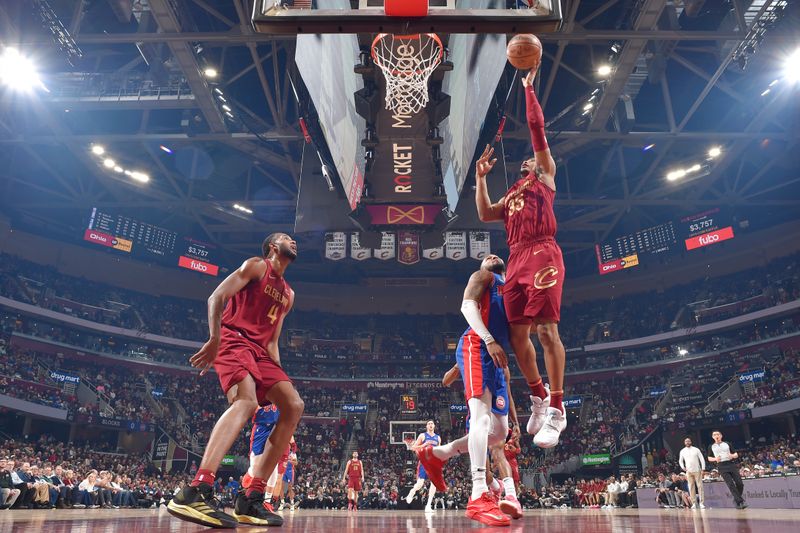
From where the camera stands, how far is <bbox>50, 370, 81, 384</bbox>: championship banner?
25688 mm

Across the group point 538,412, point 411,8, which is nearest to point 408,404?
point 538,412

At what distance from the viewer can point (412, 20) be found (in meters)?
4.34

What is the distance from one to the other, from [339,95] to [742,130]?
1668 cm

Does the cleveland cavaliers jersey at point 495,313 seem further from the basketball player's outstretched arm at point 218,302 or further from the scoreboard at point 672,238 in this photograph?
the scoreboard at point 672,238

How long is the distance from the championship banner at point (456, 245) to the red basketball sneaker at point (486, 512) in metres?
14.4

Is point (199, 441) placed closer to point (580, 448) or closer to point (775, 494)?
point (580, 448)

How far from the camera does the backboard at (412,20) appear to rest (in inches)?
170

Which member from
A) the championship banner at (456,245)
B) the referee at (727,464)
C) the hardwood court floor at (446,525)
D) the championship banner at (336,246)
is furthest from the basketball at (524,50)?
the championship banner at (336,246)

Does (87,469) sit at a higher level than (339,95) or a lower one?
lower

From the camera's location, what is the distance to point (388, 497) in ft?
73.2

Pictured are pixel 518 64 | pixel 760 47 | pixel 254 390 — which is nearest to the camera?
pixel 254 390

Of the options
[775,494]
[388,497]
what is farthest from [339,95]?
[388,497]

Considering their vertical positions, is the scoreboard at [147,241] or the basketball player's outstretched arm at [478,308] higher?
the scoreboard at [147,241]

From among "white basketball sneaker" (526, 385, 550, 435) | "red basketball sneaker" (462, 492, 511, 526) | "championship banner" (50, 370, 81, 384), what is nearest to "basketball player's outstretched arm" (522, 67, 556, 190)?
"white basketball sneaker" (526, 385, 550, 435)
